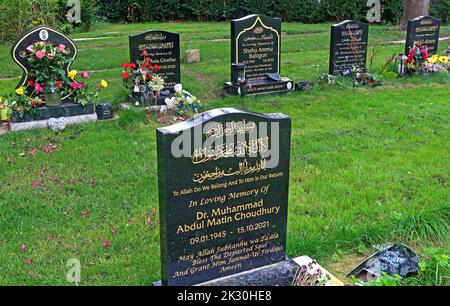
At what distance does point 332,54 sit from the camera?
11641 millimetres

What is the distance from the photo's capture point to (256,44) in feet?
35.1

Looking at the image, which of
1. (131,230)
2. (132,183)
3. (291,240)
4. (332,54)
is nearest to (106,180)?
(132,183)

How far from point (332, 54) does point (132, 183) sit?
6.88m

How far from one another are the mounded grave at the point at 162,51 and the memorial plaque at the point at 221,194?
19.4 ft

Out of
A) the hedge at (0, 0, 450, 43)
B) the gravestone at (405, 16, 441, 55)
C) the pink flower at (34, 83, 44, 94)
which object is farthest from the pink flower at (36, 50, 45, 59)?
the hedge at (0, 0, 450, 43)

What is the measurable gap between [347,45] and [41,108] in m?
6.69

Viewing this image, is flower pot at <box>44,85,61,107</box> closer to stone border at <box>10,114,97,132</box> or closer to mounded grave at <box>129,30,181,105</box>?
stone border at <box>10,114,97,132</box>

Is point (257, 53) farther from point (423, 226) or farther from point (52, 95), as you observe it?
point (423, 226)

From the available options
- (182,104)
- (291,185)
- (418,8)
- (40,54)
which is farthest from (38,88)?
(418,8)

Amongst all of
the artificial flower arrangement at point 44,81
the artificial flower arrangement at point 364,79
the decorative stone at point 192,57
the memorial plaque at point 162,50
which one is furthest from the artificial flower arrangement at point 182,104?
the decorative stone at point 192,57

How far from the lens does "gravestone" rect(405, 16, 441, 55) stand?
12414 millimetres

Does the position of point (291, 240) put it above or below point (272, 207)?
below

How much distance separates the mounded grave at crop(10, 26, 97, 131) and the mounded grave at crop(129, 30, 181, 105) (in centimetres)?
115
